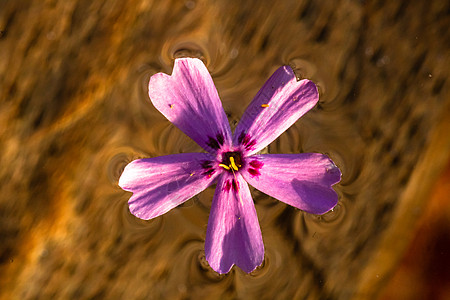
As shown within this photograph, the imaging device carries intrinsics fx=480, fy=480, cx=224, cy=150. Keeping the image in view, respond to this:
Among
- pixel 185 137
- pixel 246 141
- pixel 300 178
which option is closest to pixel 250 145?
pixel 246 141

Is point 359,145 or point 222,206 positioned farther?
point 359,145

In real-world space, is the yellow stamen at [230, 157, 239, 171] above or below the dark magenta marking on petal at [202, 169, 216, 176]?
above

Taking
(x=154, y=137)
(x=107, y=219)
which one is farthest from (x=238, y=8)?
(x=107, y=219)

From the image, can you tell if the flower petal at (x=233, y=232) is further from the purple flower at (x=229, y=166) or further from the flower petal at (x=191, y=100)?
the flower petal at (x=191, y=100)

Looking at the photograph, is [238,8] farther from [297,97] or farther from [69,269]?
[69,269]

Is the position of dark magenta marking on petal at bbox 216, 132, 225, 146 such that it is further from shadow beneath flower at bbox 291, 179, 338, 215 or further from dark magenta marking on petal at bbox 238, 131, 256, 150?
shadow beneath flower at bbox 291, 179, 338, 215

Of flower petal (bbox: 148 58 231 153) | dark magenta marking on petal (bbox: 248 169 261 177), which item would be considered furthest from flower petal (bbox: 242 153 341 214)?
flower petal (bbox: 148 58 231 153)
